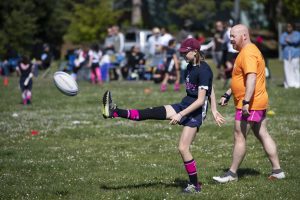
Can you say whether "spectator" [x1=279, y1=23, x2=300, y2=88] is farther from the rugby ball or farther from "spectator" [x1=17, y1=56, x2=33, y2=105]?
the rugby ball

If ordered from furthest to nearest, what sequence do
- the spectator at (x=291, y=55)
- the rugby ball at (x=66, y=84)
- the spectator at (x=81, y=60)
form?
the spectator at (x=81, y=60) < the spectator at (x=291, y=55) < the rugby ball at (x=66, y=84)

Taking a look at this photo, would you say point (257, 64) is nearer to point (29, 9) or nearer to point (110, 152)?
point (110, 152)

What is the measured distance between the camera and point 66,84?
10.3 meters

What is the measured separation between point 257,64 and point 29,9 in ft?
134

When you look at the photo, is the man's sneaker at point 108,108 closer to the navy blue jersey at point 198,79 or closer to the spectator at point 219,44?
the navy blue jersey at point 198,79

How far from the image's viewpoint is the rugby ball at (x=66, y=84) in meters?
10.2

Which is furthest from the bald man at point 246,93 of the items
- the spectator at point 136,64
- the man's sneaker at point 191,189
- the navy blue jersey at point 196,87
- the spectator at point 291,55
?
the spectator at point 136,64

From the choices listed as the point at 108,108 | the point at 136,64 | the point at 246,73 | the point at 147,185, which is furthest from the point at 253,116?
the point at 136,64

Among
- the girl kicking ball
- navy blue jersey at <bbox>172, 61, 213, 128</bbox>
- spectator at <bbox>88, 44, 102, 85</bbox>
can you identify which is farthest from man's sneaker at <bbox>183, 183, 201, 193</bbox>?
spectator at <bbox>88, 44, 102, 85</bbox>

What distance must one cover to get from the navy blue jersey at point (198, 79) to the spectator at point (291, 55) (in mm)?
14783

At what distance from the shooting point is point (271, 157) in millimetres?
9164

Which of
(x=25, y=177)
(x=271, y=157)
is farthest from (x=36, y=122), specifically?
(x=271, y=157)

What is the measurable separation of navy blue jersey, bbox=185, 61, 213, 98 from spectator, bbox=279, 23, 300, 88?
14.8m

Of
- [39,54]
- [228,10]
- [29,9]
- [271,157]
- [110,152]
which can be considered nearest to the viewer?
[271,157]
